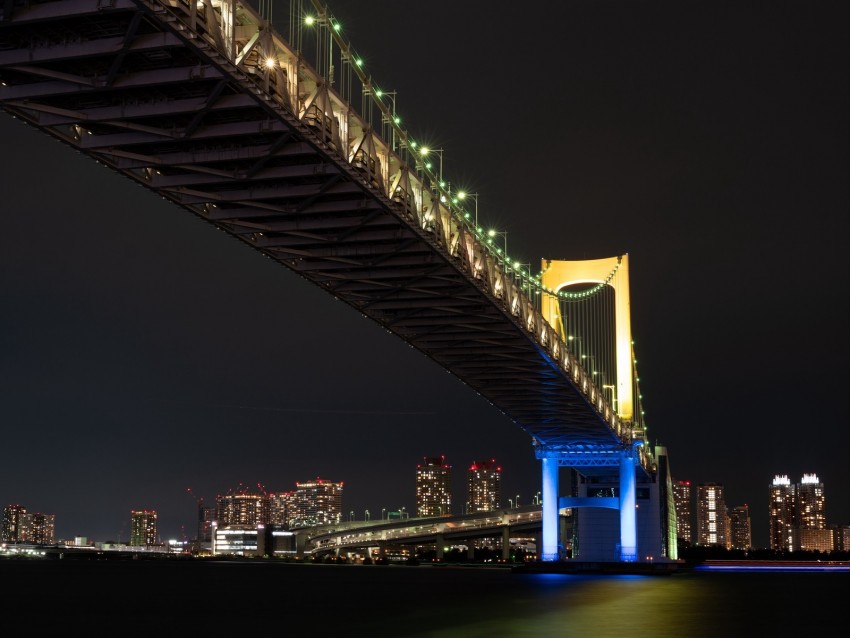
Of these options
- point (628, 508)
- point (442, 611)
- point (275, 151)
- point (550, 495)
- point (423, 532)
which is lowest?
point (442, 611)

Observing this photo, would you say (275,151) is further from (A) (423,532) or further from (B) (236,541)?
(B) (236,541)

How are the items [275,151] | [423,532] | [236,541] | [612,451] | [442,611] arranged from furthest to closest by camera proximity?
[236,541]
[423,532]
[612,451]
[442,611]
[275,151]

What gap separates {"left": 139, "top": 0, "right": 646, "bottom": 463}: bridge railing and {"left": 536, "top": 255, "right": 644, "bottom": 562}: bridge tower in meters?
30.2

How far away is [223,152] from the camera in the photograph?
2008 centimetres

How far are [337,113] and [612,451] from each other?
1782 inches

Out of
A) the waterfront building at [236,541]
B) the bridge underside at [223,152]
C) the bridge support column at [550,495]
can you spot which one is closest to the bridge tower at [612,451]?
the bridge support column at [550,495]

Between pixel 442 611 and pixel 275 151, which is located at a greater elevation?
pixel 275 151

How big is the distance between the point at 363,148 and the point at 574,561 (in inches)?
1928

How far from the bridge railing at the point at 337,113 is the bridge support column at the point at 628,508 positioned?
1208 inches

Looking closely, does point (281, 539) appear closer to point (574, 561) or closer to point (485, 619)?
point (574, 561)

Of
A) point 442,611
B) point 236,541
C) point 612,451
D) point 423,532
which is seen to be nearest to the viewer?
point 442,611

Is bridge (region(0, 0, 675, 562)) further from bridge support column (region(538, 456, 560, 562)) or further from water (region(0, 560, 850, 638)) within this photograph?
bridge support column (region(538, 456, 560, 562))

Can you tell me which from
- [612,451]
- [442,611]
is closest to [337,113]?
[442,611]

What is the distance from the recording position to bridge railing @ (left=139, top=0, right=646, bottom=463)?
1573 centimetres
